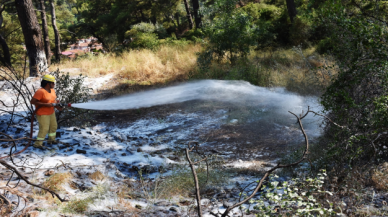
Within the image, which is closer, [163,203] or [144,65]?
[163,203]

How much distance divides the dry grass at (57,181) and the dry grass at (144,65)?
7.14m

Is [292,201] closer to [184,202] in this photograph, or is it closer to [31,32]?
[184,202]

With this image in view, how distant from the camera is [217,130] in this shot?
681cm

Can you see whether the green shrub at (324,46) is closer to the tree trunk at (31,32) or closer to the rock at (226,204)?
the rock at (226,204)

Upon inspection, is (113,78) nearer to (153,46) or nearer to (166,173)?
(153,46)

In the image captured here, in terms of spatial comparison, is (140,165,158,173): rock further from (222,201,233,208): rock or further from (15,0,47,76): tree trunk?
(15,0,47,76): tree trunk

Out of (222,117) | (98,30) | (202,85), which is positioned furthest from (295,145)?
(98,30)

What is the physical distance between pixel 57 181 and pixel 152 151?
7.11 ft

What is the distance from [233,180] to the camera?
4332 millimetres

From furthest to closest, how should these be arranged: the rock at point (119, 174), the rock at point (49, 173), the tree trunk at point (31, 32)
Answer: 1. the tree trunk at point (31, 32)
2. the rock at point (119, 174)
3. the rock at point (49, 173)

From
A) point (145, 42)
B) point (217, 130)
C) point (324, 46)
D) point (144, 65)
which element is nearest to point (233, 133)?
point (217, 130)

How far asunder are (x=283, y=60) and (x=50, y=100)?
8544mm

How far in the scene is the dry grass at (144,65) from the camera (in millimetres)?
11266

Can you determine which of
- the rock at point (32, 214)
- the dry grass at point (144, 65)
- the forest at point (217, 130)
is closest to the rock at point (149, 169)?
the forest at point (217, 130)
